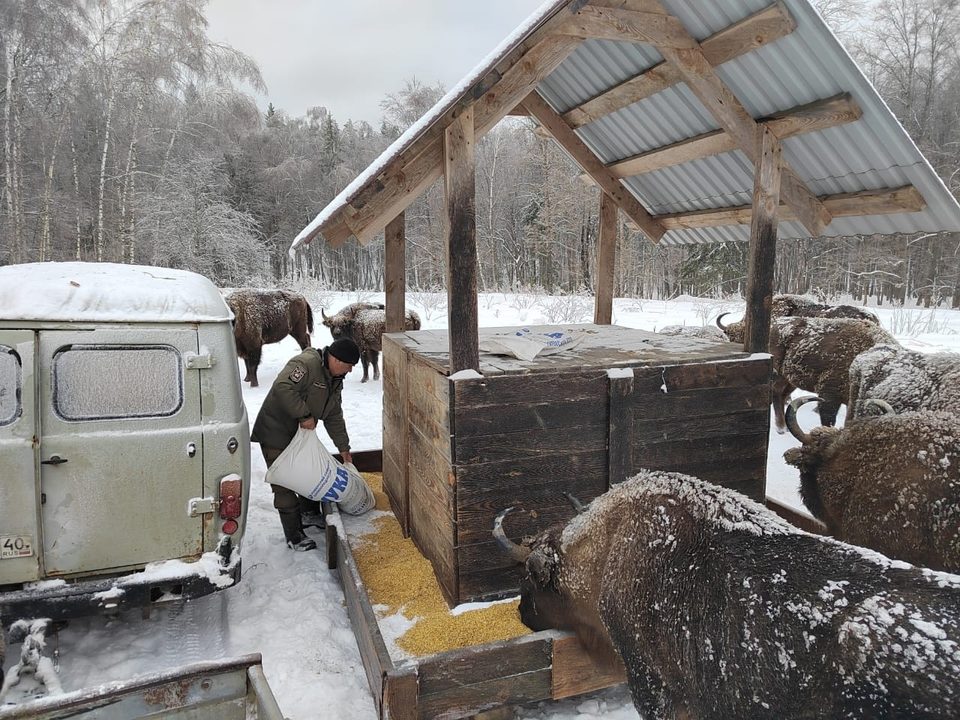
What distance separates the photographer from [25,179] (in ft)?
63.8

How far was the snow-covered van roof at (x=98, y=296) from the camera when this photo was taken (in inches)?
133

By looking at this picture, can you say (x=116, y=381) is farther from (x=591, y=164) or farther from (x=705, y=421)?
(x=591, y=164)

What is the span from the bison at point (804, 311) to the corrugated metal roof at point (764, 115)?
13.3ft

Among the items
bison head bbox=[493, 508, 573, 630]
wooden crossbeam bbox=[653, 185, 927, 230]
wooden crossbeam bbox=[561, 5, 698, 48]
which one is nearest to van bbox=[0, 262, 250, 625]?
bison head bbox=[493, 508, 573, 630]

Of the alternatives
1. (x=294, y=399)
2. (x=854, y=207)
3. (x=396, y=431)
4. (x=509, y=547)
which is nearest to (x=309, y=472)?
(x=294, y=399)

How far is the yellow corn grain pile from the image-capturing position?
350cm

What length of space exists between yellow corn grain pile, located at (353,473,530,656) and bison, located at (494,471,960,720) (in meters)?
0.42

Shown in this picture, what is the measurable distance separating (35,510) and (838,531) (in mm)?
4969

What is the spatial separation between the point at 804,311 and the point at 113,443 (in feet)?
37.1

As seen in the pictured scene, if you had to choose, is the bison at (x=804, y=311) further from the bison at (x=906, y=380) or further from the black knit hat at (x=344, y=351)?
the black knit hat at (x=344, y=351)

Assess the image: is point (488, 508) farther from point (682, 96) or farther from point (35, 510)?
point (682, 96)

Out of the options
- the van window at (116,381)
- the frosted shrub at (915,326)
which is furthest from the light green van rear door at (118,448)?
the frosted shrub at (915,326)

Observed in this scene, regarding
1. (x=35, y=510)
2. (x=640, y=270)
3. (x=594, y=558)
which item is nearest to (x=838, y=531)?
(x=594, y=558)

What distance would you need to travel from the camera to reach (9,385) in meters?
3.29
